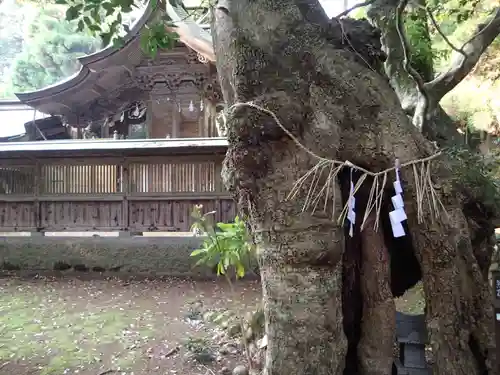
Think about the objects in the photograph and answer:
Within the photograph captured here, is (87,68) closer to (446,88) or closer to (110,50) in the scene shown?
(110,50)

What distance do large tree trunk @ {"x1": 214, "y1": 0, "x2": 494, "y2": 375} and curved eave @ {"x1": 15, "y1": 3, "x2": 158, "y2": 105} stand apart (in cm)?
834

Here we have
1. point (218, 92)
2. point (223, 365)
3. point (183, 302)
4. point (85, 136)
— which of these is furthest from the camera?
point (85, 136)

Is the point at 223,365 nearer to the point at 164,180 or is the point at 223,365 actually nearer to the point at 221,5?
the point at 221,5

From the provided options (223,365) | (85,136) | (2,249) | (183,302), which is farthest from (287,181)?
(85,136)

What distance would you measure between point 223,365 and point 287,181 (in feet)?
10.1

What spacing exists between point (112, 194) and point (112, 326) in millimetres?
4356

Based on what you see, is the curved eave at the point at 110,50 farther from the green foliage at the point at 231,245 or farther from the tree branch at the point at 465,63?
the tree branch at the point at 465,63

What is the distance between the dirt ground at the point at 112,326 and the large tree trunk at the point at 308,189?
2.48 meters

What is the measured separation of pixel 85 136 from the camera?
13.3 m

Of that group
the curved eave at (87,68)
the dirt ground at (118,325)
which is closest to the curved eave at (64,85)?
the curved eave at (87,68)

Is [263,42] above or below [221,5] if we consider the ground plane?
below

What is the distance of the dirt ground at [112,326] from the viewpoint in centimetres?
545

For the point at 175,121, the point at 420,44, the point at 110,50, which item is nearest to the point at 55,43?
the point at 110,50

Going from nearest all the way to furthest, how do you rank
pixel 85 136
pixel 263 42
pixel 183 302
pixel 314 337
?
1. pixel 314 337
2. pixel 263 42
3. pixel 183 302
4. pixel 85 136
